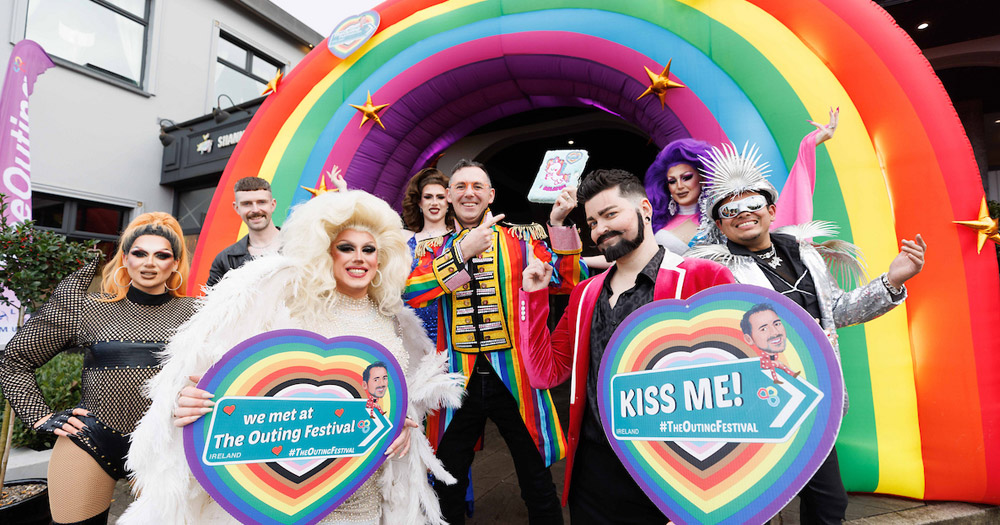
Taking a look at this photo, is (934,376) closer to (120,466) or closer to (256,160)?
(120,466)

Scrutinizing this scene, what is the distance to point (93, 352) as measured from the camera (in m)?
1.82

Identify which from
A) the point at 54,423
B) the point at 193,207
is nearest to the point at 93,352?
the point at 54,423

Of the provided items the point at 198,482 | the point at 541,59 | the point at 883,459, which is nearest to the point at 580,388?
the point at 198,482

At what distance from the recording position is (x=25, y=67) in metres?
5.87

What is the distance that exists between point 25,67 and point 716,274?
8677 mm

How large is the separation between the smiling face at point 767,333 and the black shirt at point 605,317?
0.35 m

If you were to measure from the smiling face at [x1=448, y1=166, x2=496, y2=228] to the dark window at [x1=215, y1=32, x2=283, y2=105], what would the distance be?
30.9ft

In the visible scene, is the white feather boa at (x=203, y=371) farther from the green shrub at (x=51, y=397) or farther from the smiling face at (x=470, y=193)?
the green shrub at (x=51, y=397)

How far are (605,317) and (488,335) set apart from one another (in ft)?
2.77

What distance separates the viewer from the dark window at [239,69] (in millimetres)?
9727

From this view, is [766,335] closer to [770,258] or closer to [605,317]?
[605,317]

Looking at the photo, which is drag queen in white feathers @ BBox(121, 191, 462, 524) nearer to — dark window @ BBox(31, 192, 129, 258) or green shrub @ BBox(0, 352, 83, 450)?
green shrub @ BBox(0, 352, 83, 450)

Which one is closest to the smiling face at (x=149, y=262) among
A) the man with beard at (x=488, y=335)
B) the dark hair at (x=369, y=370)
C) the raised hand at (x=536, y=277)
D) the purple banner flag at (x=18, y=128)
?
the man with beard at (x=488, y=335)

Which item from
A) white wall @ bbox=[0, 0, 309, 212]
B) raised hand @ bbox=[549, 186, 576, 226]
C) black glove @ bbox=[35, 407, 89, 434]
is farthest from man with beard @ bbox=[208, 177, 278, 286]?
white wall @ bbox=[0, 0, 309, 212]
